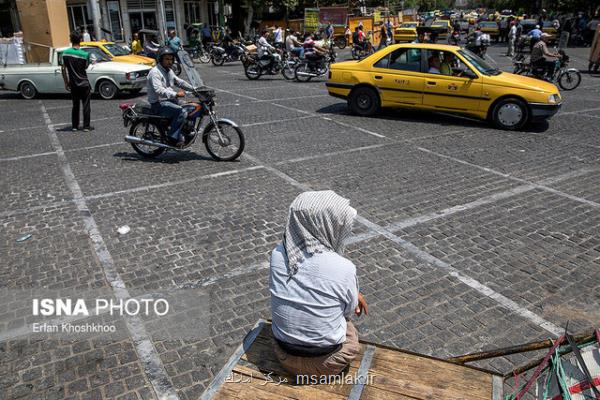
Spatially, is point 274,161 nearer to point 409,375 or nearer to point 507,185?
point 507,185

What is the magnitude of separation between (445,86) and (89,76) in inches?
409

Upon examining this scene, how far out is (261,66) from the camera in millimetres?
18766

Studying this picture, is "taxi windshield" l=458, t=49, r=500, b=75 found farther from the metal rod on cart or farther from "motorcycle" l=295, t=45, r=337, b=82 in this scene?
the metal rod on cart

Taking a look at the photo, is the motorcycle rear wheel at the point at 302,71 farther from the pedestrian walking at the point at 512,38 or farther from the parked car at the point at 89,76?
the pedestrian walking at the point at 512,38

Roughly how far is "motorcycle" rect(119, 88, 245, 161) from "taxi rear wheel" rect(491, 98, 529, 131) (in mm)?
5389

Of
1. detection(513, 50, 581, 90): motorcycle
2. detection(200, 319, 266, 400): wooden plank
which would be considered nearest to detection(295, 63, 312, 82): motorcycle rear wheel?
detection(513, 50, 581, 90): motorcycle

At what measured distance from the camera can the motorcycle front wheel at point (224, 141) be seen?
8203 millimetres

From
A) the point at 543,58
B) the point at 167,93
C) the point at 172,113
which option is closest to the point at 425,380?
the point at 167,93

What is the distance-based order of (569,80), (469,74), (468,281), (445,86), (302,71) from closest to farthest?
(468,281), (469,74), (445,86), (569,80), (302,71)

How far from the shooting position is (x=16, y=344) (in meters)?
3.71

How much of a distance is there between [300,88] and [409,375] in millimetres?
14804

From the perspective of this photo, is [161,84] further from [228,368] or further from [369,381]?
[369,381]

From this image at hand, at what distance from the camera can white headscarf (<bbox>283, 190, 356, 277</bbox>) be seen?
2.40m

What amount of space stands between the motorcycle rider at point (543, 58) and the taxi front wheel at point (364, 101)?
284 inches
